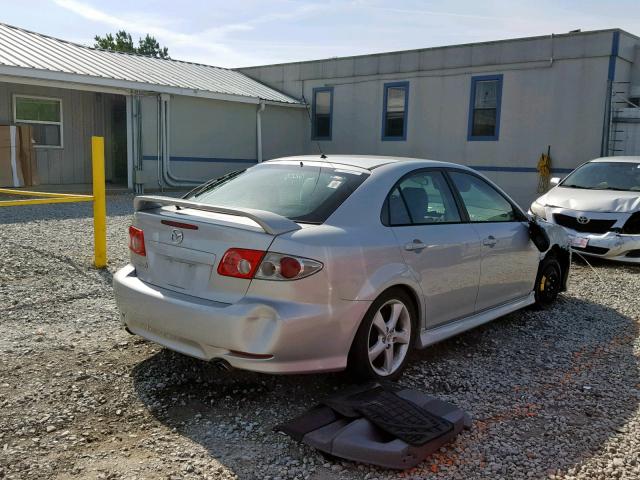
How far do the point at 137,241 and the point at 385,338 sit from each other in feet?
5.90

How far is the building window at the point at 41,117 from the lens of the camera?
49.2ft

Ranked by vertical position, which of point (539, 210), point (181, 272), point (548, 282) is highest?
point (181, 272)

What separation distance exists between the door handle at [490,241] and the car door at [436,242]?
10 centimetres

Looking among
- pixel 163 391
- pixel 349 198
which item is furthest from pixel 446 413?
pixel 163 391

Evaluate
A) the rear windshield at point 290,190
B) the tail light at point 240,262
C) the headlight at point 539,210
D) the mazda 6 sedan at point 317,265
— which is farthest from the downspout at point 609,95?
the tail light at point 240,262

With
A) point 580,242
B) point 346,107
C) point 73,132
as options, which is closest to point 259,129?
point 346,107

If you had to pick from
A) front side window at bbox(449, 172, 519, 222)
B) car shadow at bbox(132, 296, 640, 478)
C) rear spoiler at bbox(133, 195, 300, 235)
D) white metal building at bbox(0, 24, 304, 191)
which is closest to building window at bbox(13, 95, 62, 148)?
white metal building at bbox(0, 24, 304, 191)

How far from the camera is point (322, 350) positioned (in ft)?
11.6

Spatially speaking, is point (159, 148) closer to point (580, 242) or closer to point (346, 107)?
point (346, 107)

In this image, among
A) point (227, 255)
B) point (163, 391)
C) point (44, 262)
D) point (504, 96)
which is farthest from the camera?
point (504, 96)

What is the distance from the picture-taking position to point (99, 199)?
678cm

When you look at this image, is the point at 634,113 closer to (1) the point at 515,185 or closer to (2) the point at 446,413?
(1) the point at 515,185

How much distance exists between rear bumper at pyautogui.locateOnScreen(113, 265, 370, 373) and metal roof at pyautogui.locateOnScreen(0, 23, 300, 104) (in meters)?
10.8

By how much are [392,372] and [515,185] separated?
43.0 feet
